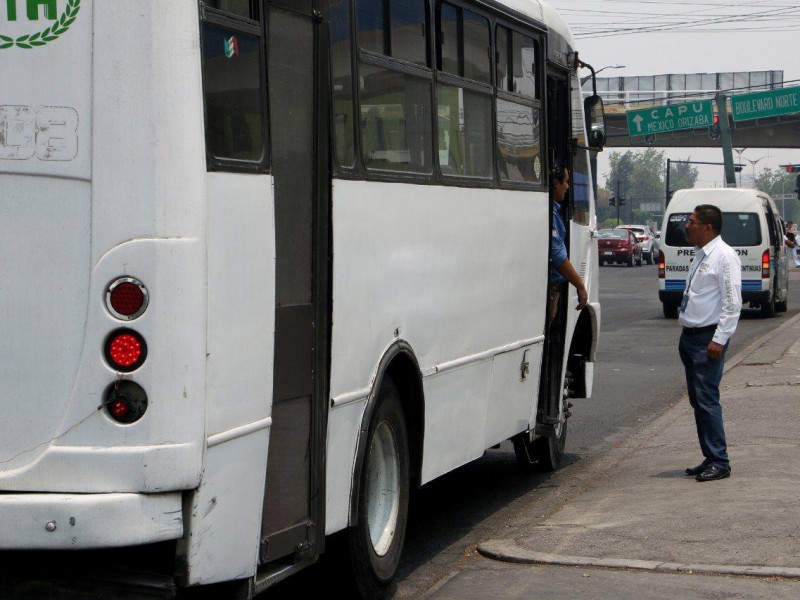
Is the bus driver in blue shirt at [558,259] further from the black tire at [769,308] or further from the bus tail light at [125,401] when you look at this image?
the black tire at [769,308]

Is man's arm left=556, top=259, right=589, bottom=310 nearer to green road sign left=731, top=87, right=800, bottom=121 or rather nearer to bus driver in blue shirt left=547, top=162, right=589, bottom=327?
bus driver in blue shirt left=547, top=162, right=589, bottom=327

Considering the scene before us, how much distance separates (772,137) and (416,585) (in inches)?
2525

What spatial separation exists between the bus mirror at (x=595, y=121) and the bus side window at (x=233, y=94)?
5.71 m

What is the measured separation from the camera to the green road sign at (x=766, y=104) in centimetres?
5788

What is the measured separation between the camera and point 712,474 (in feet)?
30.1

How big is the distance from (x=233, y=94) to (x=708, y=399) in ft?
17.4

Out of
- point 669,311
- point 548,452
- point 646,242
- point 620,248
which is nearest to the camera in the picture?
point 548,452

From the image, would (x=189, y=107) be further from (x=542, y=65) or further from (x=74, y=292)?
(x=542, y=65)

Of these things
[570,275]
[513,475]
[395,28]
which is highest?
[395,28]

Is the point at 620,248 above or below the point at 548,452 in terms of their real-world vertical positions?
above

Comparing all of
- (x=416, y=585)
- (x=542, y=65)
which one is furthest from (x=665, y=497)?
(x=542, y=65)

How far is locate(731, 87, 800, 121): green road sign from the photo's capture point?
57.9m

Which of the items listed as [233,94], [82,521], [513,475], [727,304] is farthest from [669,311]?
[82,521]

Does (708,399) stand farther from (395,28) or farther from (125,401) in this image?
(125,401)
